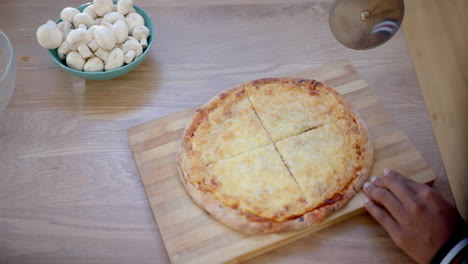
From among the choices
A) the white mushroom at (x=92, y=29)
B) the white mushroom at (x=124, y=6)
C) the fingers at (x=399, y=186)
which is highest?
the white mushroom at (x=124, y=6)

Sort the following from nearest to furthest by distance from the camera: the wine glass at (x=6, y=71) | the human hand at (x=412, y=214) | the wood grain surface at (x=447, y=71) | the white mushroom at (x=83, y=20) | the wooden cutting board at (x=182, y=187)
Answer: the wood grain surface at (x=447, y=71), the human hand at (x=412, y=214), the wooden cutting board at (x=182, y=187), the wine glass at (x=6, y=71), the white mushroom at (x=83, y=20)

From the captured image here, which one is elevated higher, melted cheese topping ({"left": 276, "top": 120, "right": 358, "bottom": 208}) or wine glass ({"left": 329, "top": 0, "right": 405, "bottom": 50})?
wine glass ({"left": 329, "top": 0, "right": 405, "bottom": 50})

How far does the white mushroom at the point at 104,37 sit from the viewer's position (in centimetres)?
204

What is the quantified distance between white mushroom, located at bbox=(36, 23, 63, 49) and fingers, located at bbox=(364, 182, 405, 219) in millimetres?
1474

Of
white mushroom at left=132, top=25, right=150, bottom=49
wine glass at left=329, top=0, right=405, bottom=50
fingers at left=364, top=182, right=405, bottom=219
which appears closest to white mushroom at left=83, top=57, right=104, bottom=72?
white mushroom at left=132, top=25, right=150, bottom=49

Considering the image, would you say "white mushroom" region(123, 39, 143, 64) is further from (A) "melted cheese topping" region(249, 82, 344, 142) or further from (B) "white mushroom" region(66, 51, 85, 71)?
(A) "melted cheese topping" region(249, 82, 344, 142)

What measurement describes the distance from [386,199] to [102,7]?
1554 millimetres

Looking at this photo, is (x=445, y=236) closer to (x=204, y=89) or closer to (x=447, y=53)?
(x=447, y=53)

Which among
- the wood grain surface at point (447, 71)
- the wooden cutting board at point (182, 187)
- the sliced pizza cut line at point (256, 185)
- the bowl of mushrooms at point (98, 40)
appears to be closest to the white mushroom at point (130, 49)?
the bowl of mushrooms at point (98, 40)

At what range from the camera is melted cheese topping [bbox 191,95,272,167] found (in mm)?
1858

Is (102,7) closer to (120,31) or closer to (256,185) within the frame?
(120,31)

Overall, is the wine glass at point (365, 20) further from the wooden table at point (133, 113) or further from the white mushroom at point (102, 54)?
the white mushroom at point (102, 54)

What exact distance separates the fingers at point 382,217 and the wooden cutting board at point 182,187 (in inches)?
1.5

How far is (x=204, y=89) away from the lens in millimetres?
2203
